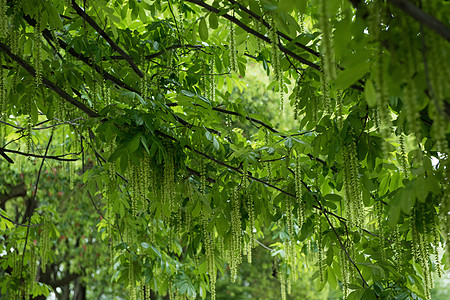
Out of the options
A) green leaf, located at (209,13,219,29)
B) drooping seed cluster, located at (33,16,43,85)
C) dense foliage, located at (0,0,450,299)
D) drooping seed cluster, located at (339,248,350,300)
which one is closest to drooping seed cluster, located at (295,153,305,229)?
dense foliage, located at (0,0,450,299)

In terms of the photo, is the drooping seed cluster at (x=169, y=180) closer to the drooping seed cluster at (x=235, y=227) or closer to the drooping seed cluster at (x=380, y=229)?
the drooping seed cluster at (x=235, y=227)

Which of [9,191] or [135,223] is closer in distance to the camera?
[135,223]

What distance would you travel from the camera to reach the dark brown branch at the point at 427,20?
24.7 inches

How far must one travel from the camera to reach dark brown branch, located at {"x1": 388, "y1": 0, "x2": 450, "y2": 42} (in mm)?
627

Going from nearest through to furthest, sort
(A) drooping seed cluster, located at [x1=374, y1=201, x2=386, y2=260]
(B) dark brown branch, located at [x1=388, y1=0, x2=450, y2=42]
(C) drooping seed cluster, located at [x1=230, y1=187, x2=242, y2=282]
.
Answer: (B) dark brown branch, located at [x1=388, y1=0, x2=450, y2=42]
(A) drooping seed cluster, located at [x1=374, y1=201, x2=386, y2=260]
(C) drooping seed cluster, located at [x1=230, y1=187, x2=242, y2=282]

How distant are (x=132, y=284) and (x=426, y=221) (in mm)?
2063

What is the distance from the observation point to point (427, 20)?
64 centimetres

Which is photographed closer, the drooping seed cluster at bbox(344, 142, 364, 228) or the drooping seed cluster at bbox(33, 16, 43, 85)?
the drooping seed cluster at bbox(344, 142, 364, 228)

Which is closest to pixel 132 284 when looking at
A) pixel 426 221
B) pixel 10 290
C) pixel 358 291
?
pixel 10 290

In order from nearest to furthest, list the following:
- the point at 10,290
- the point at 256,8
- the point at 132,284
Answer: the point at 256,8 → the point at 132,284 → the point at 10,290

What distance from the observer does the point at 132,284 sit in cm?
328

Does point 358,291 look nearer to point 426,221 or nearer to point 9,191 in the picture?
point 426,221

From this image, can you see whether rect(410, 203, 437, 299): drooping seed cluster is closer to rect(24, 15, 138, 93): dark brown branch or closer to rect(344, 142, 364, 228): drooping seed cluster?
rect(344, 142, 364, 228): drooping seed cluster

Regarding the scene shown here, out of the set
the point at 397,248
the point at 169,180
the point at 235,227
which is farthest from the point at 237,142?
the point at 397,248
